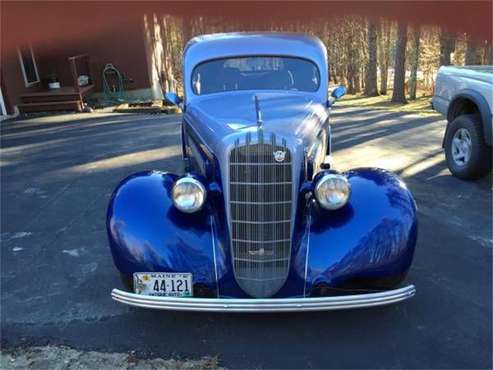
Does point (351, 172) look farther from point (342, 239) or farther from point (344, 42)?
point (344, 42)

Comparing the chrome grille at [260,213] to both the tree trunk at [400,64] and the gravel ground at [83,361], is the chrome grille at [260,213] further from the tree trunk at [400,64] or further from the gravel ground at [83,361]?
the tree trunk at [400,64]

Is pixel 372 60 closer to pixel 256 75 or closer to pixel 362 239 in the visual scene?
pixel 256 75

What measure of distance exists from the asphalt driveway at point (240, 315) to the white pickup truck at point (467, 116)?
26 cm

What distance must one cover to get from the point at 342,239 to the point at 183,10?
1544 centimetres

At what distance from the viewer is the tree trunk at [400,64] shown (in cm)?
1814

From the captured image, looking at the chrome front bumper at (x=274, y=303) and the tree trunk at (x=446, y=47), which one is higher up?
the chrome front bumper at (x=274, y=303)

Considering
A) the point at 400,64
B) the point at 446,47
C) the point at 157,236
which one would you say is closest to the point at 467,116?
the point at 157,236

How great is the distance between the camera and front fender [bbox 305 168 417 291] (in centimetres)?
296

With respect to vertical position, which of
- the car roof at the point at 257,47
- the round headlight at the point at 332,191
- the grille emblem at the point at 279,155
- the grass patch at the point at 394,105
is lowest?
the grass patch at the point at 394,105

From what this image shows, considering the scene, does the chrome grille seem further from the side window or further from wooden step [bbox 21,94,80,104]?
the side window

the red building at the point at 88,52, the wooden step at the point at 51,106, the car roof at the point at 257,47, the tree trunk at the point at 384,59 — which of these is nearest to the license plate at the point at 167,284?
the car roof at the point at 257,47

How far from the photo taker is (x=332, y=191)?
305 cm

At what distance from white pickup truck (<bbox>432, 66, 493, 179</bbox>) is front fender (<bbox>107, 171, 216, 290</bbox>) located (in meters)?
3.95

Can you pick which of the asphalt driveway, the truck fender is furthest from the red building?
the truck fender
